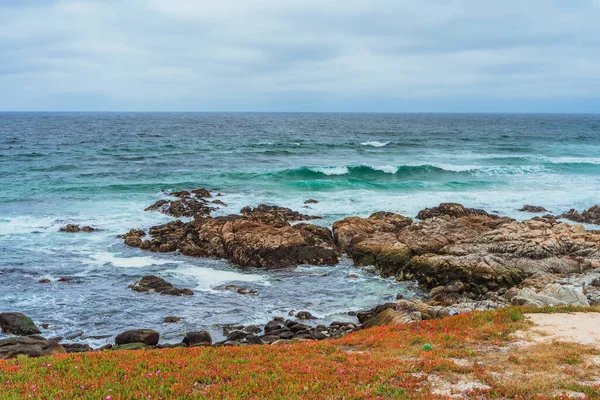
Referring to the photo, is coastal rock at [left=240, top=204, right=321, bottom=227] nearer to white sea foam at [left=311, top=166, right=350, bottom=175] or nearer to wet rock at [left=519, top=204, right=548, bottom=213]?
wet rock at [left=519, top=204, right=548, bottom=213]

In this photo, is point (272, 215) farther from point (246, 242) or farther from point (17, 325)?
point (17, 325)

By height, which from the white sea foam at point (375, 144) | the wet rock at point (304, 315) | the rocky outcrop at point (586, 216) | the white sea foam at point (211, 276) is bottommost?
the wet rock at point (304, 315)

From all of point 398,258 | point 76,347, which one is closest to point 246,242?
point 398,258

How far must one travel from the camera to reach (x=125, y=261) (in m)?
28.7

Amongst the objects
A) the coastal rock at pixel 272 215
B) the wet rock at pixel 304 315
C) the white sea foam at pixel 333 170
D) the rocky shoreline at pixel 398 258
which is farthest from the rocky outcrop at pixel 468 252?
the white sea foam at pixel 333 170

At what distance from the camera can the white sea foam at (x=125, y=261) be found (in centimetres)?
2814

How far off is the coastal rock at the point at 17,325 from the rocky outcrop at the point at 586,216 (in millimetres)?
38977

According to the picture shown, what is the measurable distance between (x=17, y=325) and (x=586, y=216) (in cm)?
4067

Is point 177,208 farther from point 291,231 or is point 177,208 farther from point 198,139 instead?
point 198,139

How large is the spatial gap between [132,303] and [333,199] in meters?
27.9

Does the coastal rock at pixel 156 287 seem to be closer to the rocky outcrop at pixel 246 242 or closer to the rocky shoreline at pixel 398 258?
the rocky shoreline at pixel 398 258

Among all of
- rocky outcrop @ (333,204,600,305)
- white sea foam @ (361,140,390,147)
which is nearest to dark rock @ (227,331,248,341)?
rocky outcrop @ (333,204,600,305)

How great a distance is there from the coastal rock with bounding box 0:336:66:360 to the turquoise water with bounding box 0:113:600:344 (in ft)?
11.7

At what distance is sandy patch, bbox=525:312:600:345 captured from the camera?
509 inches
